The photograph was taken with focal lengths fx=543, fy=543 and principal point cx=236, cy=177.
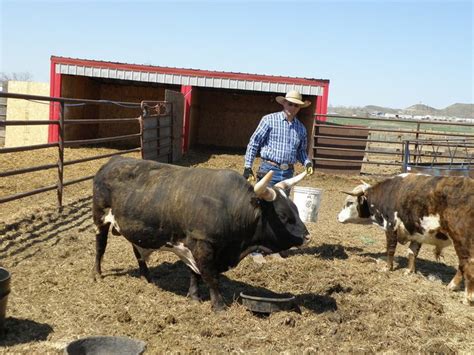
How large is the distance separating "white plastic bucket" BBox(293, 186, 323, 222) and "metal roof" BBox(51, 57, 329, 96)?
898 cm

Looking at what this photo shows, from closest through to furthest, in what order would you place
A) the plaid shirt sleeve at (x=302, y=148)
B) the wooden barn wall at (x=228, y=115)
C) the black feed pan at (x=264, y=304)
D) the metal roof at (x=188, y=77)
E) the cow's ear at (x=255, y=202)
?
the black feed pan at (x=264, y=304), the cow's ear at (x=255, y=202), the plaid shirt sleeve at (x=302, y=148), the metal roof at (x=188, y=77), the wooden barn wall at (x=228, y=115)

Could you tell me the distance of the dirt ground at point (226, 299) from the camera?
425 centimetres

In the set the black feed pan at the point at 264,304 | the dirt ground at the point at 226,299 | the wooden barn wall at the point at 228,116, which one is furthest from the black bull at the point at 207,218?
the wooden barn wall at the point at 228,116

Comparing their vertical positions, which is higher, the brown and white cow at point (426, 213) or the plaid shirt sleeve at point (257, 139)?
the plaid shirt sleeve at point (257, 139)

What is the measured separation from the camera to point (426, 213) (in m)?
6.40

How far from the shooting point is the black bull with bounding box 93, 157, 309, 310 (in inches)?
193

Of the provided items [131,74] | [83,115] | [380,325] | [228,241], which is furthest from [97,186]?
[83,115]

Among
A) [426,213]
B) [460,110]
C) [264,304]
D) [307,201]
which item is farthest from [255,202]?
[460,110]

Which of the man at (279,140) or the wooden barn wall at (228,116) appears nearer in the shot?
the man at (279,140)

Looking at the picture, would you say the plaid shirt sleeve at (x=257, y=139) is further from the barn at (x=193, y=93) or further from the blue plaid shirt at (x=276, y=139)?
the barn at (x=193, y=93)

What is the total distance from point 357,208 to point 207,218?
3.68m

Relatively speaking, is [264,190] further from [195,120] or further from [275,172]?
[195,120]

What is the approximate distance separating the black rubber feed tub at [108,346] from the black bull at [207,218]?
4.20ft

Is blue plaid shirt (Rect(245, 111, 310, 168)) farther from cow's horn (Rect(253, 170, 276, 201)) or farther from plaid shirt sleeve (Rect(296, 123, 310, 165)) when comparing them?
cow's horn (Rect(253, 170, 276, 201))
